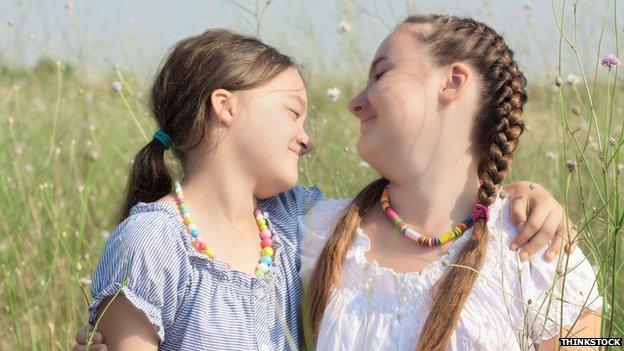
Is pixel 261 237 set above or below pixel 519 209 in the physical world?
below

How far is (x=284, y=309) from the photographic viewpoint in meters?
2.25

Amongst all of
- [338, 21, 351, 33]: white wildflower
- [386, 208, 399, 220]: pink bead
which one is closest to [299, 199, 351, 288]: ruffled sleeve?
[386, 208, 399, 220]: pink bead

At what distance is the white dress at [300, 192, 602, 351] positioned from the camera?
206 cm

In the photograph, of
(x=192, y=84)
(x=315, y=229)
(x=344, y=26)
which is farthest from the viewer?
(x=344, y=26)

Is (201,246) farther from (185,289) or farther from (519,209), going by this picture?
(519,209)

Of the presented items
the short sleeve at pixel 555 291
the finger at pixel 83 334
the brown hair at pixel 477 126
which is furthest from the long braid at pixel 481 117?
the finger at pixel 83 334

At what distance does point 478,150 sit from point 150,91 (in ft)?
2.65

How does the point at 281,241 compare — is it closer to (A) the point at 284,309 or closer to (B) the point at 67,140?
(A) the point at 284,309

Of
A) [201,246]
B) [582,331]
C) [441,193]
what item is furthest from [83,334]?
[582,331]

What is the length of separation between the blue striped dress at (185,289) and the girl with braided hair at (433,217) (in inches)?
3.6

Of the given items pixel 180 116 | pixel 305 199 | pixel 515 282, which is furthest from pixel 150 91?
pixel 515 282

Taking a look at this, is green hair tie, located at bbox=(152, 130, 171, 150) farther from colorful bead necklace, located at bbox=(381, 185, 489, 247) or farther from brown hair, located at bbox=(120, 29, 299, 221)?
→ colorful bead necklace, located at bbox=(381, 185, 489, 247)

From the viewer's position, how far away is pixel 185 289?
211 cm

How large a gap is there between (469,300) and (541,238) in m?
0.20
